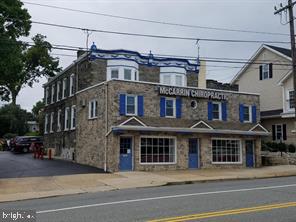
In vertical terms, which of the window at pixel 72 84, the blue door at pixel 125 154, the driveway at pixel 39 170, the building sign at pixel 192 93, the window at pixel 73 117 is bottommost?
the driveway at pixel 39 170

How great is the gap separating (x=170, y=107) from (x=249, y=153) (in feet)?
25.0

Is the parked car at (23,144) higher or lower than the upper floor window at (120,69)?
lower

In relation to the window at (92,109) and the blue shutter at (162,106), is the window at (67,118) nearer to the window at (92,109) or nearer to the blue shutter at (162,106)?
the window at (92,109)

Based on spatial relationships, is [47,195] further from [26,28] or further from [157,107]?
[26,28]

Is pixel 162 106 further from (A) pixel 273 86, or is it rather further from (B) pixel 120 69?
(A) pixel 273 86

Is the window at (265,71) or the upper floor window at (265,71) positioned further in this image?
the window at (265,71)

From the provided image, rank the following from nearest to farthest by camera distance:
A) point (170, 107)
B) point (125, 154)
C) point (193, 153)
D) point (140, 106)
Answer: point (125, 154), point (140, 106), point (170, 107), point (193, 153)

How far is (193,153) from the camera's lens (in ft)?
92.8

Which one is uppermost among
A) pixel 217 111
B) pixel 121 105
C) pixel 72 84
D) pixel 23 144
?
pixel 72 84

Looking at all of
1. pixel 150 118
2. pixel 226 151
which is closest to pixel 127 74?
pixel 150 118

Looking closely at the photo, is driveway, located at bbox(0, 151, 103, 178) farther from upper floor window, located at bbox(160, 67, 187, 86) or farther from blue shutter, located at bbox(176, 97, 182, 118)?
upper floor window, located at bbox(160, 67, 187, 86)

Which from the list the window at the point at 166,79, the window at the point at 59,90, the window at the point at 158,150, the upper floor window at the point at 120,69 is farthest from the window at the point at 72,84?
the window at the point at 158,150

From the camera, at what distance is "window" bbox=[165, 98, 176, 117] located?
27625 mm

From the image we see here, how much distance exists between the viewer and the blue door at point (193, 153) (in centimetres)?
2800
